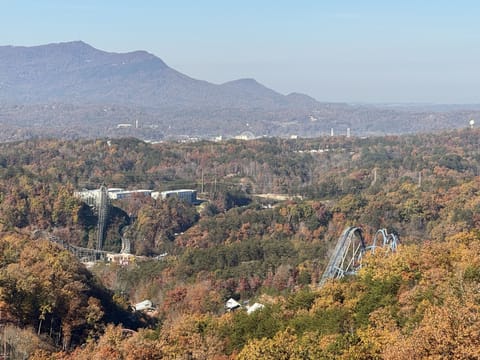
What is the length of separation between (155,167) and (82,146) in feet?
26.5

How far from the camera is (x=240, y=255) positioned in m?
33.8

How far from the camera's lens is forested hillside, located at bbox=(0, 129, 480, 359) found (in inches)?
602

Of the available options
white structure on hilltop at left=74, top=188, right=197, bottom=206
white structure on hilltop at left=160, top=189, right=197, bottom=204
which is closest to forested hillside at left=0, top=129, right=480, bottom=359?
white structure on hilltop at left=160, top=189, right=197, bottom=204

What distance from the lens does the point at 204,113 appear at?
576 feet

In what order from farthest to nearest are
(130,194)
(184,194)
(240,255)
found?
(184,194) → (130,194) → (240,255)

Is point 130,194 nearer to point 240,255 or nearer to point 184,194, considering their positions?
point 184,194

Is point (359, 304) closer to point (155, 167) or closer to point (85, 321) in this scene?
point (85, 321)

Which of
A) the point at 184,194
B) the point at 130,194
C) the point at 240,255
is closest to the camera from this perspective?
the point at 240,255

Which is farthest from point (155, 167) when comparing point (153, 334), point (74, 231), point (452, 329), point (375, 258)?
point (452, 329)

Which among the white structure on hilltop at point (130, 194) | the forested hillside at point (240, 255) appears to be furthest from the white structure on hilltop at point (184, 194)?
the forested hillside at point (240, 255)

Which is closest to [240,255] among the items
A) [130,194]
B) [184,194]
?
[130,194]

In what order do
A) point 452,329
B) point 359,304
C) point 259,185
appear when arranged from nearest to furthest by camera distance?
point 452,329, point 359,304, point 259,185

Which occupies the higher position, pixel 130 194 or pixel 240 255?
pixel 240 255

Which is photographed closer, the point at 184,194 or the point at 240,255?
the point at 240,255
